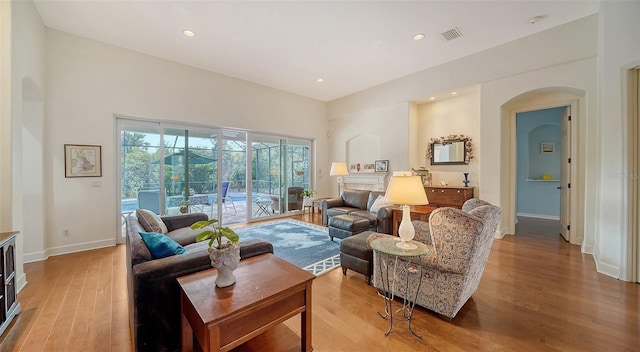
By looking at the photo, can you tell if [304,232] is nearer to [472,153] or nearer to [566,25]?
[472,153]

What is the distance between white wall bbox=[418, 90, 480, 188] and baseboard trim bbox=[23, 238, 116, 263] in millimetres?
6867

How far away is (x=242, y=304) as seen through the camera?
4.37 ft

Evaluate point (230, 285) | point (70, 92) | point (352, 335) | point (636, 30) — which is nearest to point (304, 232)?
point (352, 335)

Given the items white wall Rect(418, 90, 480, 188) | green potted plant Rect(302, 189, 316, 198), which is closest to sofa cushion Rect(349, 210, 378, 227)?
white wall Rect(418, 90, 480, 188)

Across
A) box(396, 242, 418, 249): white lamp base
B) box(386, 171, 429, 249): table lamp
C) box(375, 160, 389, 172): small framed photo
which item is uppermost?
box(375, 160, 389, 172): small framed photo

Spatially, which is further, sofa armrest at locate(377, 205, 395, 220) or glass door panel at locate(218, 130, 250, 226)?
glass door panel at locate(218, 130, 250, 226)

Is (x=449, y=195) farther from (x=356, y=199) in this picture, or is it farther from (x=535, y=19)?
(x=535, y=19)

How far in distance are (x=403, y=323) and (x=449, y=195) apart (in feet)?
12.0

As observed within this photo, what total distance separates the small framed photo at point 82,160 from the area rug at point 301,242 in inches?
109

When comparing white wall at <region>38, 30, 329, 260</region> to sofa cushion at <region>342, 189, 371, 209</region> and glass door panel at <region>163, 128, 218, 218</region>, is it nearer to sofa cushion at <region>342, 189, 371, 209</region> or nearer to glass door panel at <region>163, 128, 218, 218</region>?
glass door panel at <region>163, 128, 218, 218</region>

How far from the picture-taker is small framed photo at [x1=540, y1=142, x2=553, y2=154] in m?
6.41

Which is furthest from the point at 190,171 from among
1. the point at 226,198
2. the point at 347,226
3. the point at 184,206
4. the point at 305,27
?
the point at 305,27

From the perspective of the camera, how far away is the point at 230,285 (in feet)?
5.05

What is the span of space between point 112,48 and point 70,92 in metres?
1.05
